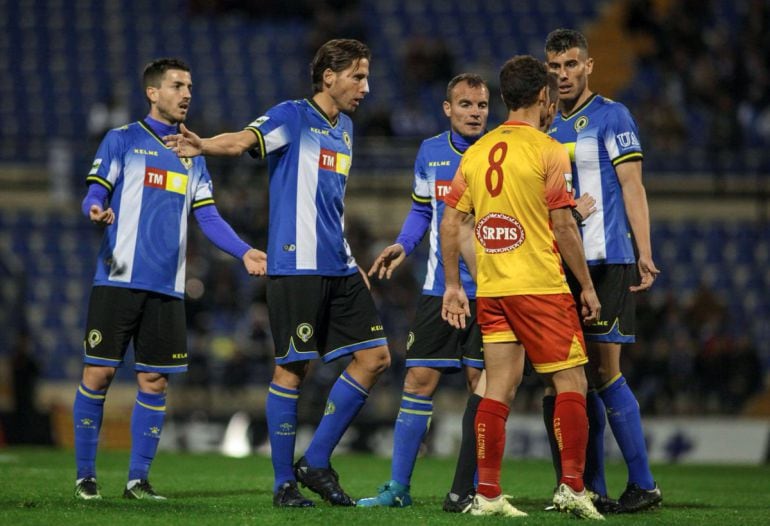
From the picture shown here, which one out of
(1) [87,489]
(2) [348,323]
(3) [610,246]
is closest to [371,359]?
(2) [348,323]

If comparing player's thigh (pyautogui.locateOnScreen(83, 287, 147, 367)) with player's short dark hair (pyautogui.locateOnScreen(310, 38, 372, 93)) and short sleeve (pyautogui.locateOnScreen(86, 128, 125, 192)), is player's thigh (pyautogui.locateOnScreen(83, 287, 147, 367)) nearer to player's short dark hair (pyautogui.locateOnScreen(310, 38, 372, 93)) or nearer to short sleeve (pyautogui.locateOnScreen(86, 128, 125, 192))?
short sleeve (pyautogui.locateOnScreen(86, 128, 125, 192))

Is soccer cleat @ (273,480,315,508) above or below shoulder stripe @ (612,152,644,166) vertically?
below

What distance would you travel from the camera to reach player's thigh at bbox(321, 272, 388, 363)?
24.0 ft

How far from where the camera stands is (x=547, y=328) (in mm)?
6305

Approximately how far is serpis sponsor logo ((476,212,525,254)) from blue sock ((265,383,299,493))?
1.58 m

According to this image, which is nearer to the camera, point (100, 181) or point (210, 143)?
point (210, 143)

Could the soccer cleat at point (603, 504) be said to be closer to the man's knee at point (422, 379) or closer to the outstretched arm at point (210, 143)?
the man's knee at point (422, 379)

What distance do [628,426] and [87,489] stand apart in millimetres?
3272

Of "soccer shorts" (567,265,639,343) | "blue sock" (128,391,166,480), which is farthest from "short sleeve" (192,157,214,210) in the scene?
"soccer shorts" (567,265,639,343)

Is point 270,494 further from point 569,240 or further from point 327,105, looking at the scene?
point 569,240

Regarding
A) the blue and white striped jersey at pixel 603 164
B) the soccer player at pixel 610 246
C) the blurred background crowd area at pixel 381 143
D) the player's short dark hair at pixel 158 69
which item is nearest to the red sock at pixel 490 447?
the soccer player at pixel 610 246

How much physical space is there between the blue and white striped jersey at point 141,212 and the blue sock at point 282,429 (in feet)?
3.60

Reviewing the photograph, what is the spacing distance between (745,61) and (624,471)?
36.9 ft

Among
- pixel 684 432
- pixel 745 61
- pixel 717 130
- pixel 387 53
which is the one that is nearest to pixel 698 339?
pixel 684 432
